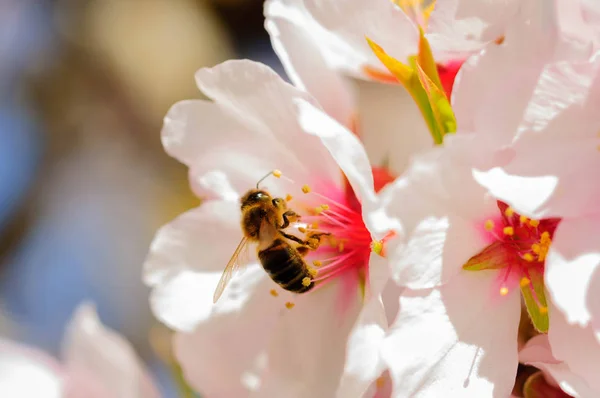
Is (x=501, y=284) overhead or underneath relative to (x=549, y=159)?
underneath

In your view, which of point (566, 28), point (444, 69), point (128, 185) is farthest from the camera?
point (128, 185)

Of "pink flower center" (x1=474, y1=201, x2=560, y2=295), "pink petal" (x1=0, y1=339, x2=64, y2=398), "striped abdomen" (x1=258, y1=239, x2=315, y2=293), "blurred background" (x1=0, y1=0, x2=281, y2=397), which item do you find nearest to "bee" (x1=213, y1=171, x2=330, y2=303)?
"striped abdomen" (x1=258, y1=239, x2=315, y2=293)

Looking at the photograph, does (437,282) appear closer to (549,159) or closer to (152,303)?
(549,159)

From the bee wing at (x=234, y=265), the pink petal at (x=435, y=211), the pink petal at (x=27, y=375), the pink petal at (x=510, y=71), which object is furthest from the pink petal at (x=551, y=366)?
the pink petal at (x=27, y=375)

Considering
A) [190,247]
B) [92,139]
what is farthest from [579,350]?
[92,139]

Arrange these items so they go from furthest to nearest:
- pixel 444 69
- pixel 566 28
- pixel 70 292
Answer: pixel 70 292, pixel 444 69, pixel 566 28

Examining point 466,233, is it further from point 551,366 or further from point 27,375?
point 27,375

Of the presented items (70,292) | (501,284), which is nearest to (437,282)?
(501,284)
